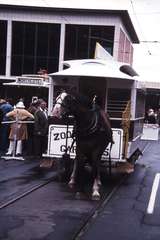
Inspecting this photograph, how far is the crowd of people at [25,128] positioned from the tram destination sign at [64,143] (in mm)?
4633

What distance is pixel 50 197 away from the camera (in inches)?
428

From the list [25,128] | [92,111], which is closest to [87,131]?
[92,111]

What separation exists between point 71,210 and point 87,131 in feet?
7.26

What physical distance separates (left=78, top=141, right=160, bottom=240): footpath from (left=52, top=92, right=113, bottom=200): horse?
0.87 metres

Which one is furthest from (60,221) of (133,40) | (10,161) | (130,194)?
(133,40)

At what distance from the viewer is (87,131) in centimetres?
1145

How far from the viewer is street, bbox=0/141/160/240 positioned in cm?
809

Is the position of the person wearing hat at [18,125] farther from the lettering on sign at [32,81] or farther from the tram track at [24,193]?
the lettering on sign at [32,81]

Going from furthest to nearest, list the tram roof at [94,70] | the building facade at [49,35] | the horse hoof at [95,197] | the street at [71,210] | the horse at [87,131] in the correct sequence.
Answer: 1. the building facade at [49,35]
2. the tram roof at [94,70]
3. the horse at [87,131]
4. the horse hoof at [95,197]
5. the street at [71,210]

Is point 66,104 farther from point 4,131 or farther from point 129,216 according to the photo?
Answer: point 4,131

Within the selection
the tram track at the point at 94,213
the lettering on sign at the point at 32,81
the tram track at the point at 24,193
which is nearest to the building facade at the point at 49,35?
the lettering on sign at the point at 32,81

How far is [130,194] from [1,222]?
3927 mm

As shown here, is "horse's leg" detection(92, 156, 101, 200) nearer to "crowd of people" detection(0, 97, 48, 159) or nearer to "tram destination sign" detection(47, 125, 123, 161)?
"tram destination sign" detection(47, 125, 123, 161)

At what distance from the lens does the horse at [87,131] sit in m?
11.3
